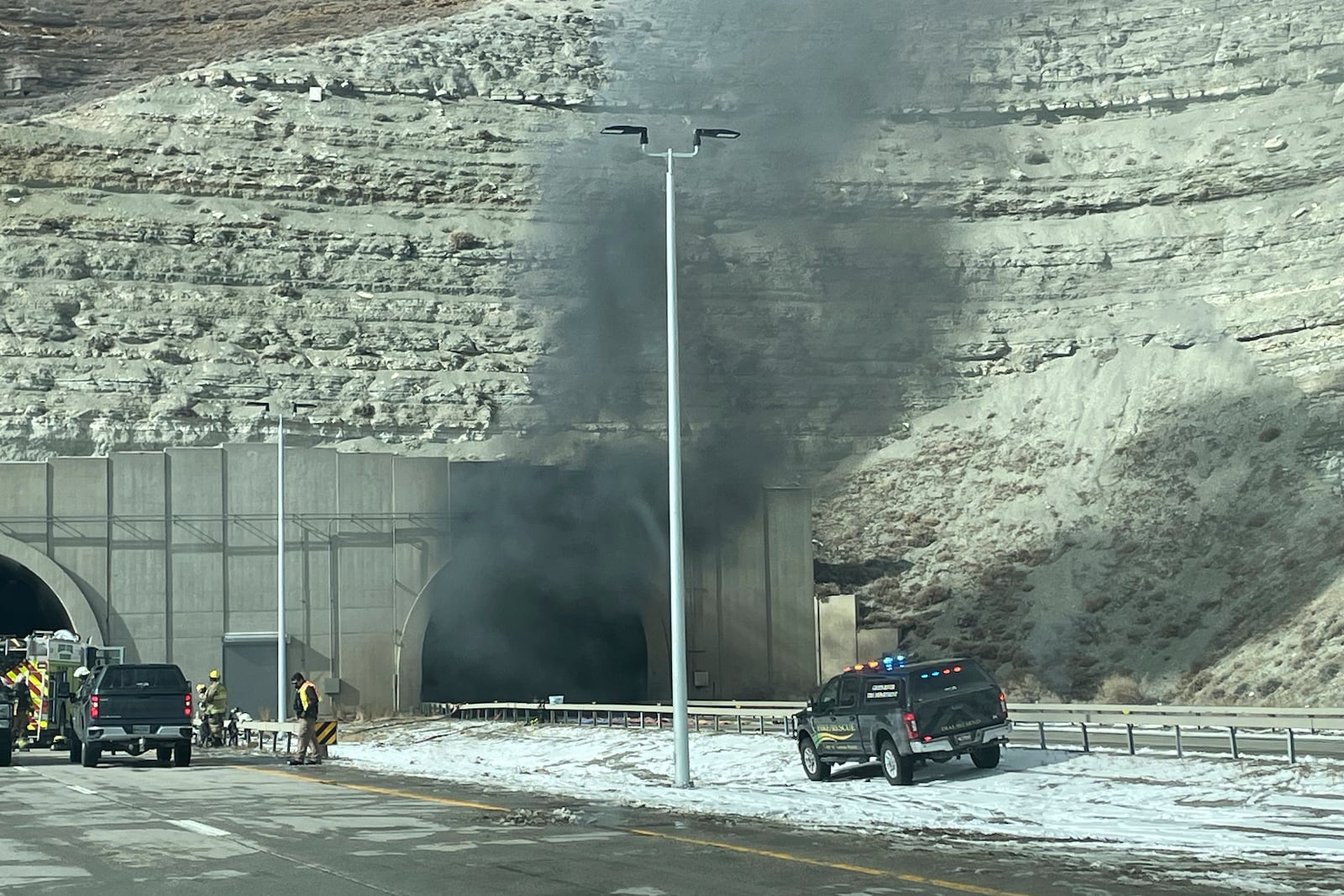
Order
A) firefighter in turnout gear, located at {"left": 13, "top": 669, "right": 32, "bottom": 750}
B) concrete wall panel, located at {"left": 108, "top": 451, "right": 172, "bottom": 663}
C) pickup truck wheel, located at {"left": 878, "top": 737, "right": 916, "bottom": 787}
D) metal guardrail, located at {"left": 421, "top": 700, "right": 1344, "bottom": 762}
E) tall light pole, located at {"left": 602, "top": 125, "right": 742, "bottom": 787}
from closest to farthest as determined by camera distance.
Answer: pickup truck wheel, located at {"left": 878, "top": 737, "right": 916, "bottom": 787}
tall light pole, located at {"left": 602, "top": 125, "right": 742, "bottom": 787}
metal guardrail, located at {"left": 421, "top": 700, "right": 1344, "bottom": 762}
firefighter in turnout gear, located at {"left": 13, "top": 669, "right": 32, "bottom": 750}
concrete wall panel, located at {"left": 108, "top": 451, "right": 172, "bottom": 663}

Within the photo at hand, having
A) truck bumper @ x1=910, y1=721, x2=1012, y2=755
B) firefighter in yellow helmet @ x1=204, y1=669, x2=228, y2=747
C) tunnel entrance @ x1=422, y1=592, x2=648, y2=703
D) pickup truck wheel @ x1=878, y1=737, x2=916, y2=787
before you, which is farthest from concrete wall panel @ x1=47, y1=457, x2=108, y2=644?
truck bumper @ x1=910, y1=721, x2=1012, y2=755

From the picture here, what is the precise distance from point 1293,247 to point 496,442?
3233 centimetres

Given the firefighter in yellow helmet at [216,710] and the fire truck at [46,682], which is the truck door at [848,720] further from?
the fire truck at [46,682]

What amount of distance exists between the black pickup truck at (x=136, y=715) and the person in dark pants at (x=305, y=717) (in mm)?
1943

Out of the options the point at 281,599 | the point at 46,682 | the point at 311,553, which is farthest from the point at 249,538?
the point at 46,682

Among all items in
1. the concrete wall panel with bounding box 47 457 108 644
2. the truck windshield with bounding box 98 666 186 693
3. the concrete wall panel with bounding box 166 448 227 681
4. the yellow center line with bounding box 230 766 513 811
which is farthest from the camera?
the concrete wall panel with bounding box 166 448 227 681

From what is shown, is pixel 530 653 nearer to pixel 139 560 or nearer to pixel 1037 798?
pixel 139 560

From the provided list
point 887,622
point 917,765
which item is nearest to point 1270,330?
point 887,622

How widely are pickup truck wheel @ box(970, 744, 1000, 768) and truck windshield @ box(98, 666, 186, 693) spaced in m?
14.3

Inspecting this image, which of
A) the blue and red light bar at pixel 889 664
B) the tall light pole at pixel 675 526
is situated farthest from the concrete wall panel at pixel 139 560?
the blue and red light bar at pixel 889 664

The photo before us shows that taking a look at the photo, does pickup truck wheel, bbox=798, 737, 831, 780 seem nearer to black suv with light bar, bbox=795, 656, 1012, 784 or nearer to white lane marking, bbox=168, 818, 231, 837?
black suv with light bar, bbox=795, 656, 1012, 784

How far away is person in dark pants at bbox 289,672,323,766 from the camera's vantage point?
2920cm

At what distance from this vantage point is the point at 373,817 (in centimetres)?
1825

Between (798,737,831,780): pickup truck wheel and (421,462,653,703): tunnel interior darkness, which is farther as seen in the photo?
(421,462,653,703): tunnel interior darkness
